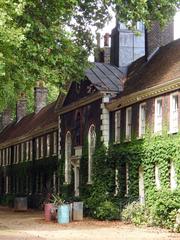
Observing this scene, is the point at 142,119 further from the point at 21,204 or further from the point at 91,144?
the point at 21,204

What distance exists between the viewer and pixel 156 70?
105 ft

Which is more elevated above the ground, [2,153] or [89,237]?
[2,153]

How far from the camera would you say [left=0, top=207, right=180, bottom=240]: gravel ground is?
2179 cm

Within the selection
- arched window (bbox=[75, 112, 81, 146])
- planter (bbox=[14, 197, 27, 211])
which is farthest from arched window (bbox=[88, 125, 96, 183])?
planter (bbox=[14, 197, 27, 211])

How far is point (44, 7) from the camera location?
2403cm

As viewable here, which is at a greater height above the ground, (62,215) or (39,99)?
(39,99)

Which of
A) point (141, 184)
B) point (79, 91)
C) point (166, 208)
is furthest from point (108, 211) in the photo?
point (79, 91)

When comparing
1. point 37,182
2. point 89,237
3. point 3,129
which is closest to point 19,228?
point 89,237

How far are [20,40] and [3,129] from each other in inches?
1872

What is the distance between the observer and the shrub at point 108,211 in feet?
99.9

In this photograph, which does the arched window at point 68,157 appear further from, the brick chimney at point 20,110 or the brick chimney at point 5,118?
the brick chimney at point 5,118

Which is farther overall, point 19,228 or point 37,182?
point 37,182

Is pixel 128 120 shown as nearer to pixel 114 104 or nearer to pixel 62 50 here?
pixel 114 104

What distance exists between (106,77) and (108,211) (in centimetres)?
897
